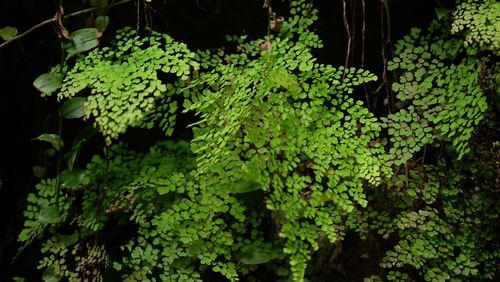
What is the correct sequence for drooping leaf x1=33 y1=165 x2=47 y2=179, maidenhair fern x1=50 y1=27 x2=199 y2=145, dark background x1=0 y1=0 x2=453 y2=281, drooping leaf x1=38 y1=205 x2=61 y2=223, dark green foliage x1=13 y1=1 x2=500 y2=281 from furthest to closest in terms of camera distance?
drooping leaf x1=33 y1=165 x2=47 y2=179 → dark background x1=0 y1=0 x2=453 y2=281 → drooping leaf x1=38 y1=205 x2=61 y2=223 → dark green foliage x1=13 y1=1 x2=500 y2=281 → maidenhair fern x1=50 y1=27 x2=199 y2=145

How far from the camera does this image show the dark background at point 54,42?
2.95 m

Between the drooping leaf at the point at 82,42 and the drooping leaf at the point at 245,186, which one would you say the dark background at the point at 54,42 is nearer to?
the drooping leaf at the point at 82,42

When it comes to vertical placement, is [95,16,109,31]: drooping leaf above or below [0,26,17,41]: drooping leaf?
above

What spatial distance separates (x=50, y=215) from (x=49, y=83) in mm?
696

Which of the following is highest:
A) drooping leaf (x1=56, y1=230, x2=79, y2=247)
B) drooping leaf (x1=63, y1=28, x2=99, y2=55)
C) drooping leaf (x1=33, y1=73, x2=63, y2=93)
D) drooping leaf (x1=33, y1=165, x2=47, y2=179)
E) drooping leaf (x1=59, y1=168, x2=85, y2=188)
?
drooping leaf (x1=63, y1=28, x2=99, y2=55)

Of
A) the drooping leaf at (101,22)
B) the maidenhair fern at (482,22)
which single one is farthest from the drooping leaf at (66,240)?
the maidenhair fern at (482,22)

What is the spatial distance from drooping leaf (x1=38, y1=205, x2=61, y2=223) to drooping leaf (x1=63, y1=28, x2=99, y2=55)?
82 centimetres

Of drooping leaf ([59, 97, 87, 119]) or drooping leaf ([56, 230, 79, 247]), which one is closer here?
drooping leaf ([59, 97, 87, 119])

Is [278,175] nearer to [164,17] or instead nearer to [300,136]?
[300,136]

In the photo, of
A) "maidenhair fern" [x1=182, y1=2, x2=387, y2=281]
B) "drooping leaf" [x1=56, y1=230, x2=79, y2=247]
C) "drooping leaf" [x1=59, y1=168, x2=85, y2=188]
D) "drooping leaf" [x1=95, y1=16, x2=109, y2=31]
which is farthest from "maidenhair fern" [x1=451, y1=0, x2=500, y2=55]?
"drooping leaf" [x1=56, y1=230, x2=79, y2=247]

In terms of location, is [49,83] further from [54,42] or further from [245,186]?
[245,186]

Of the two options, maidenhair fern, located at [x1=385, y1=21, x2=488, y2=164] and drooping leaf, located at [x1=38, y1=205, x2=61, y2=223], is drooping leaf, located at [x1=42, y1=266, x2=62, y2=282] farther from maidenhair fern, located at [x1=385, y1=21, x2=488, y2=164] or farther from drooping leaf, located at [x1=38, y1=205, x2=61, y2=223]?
maidenhair fern, located at [x1=385, y1=21, x2=488, y2=164]

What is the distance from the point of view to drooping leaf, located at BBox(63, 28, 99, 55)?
7.32ft

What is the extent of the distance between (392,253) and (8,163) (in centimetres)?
241
